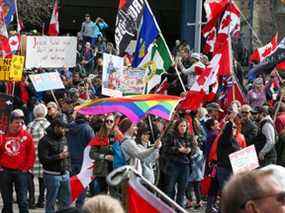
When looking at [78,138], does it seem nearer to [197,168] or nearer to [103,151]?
[103,151]

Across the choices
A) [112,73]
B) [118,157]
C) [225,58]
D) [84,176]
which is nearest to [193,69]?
[225,58]

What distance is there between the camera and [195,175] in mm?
12461

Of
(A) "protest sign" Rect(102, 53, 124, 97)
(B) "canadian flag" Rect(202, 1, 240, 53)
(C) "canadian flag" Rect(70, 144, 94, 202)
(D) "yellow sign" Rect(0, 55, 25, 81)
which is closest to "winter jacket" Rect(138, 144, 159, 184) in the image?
(C) "canadian flag" Rect(70, 144, 94, 202)

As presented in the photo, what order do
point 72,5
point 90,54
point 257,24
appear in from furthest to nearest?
point 72,5 → point 257,24 → point 90,54

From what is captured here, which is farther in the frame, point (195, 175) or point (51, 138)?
point (195, 175)

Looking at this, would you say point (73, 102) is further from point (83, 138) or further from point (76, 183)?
point (76, 183)

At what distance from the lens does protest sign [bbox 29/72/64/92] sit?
1580cm

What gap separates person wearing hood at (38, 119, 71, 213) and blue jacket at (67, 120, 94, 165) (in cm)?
108

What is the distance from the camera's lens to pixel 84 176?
34.8 feet

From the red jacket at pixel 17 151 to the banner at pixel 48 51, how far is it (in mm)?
6053

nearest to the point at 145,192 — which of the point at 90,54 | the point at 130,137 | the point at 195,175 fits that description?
the point at 130,137

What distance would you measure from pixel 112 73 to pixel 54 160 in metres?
→ 3.25

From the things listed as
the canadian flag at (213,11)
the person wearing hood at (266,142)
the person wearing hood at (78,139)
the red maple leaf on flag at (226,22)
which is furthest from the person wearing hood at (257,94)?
the person wearing hood at (78,139)

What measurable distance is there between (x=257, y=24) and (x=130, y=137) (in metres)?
19.2
